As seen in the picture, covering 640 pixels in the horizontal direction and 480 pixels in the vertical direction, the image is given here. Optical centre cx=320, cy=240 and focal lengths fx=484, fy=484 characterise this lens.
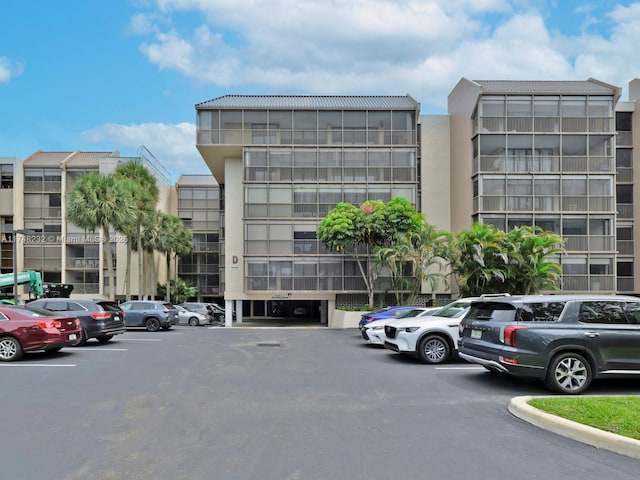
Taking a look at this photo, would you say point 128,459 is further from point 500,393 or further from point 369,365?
point 369,365

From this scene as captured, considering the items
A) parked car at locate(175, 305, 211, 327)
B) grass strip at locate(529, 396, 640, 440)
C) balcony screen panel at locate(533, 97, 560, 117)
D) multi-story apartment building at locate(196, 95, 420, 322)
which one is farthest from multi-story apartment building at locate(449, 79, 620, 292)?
grass strip at locate(529, 396, 640, 440)

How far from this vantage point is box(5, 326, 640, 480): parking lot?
16.1ft

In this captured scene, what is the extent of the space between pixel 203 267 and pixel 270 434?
146 feet

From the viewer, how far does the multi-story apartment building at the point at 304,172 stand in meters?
30.8

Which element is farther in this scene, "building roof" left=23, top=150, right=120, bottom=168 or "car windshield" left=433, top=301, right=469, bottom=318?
"building roof" left=23, top=150, right=120, bottom=168

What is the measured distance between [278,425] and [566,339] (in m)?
5.07

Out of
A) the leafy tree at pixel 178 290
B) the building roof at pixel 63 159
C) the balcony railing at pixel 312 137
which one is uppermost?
the building roof at pixel 63 159

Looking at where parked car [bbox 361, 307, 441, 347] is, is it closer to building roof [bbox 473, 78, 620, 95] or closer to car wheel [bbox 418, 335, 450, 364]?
car wheel [bbox 418, 335, 450, 364]

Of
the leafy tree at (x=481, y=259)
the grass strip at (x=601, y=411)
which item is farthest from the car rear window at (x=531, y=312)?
the leafy tree at (x=481, y=259)

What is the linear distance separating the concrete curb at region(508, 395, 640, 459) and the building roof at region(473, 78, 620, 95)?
1046 inches

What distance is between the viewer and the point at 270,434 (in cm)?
599

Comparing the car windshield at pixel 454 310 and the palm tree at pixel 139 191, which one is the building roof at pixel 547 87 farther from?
the palm tree at pixel 139 191

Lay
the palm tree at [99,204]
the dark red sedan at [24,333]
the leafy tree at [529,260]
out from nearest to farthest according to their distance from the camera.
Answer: the dark red sedan at [24,333] < the leafy tree at [529,260] < the palm tree at [99,204]

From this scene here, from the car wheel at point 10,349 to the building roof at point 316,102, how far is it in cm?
2185
